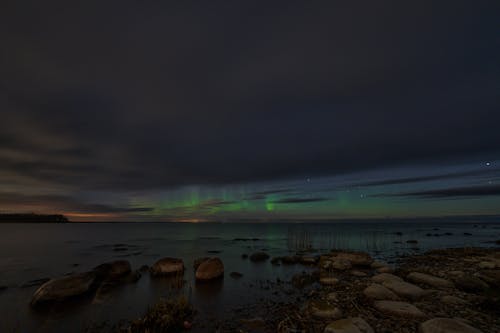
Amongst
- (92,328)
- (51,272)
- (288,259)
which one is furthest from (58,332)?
(288,259)

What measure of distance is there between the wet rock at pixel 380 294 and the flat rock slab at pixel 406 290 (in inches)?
29.9

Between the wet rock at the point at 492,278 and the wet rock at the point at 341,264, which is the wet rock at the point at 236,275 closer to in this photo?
the wet rock at the point at 341,264

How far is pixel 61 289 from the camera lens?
12086 mm

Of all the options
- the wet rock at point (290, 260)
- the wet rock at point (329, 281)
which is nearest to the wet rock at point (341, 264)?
the wet rock at point (329, 281)

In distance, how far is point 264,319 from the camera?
9.22 m

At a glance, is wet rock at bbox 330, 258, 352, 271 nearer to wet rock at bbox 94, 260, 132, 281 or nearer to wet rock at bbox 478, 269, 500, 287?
wet rock at bbox 478, 269, 500, 287

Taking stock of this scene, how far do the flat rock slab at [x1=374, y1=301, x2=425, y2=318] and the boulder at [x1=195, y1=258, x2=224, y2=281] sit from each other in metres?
11.4

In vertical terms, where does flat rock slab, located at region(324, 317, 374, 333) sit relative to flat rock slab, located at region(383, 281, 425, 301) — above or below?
above

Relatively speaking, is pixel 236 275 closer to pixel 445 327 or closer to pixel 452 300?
pixel 452 300

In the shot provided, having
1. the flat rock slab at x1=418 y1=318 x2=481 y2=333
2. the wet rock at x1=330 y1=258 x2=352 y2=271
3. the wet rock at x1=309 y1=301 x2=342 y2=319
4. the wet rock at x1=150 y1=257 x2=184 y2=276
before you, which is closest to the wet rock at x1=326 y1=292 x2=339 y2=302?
the wet rock at x1=309 y1=301 x2=342 y2=319

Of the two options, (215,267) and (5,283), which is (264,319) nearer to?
(215,267)

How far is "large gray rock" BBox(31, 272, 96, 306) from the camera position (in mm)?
11719

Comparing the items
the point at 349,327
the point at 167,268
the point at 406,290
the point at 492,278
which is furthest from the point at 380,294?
the point at 167,268

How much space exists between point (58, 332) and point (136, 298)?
4120 millimetres
